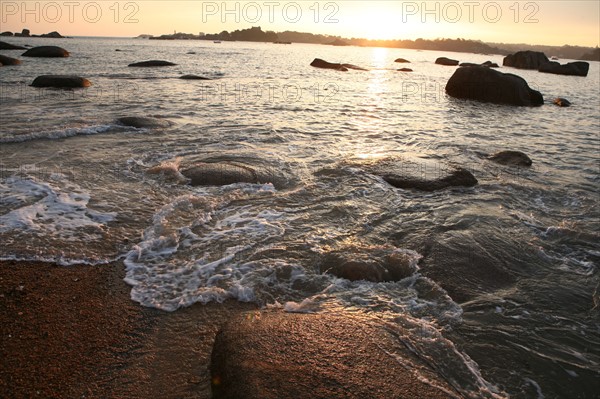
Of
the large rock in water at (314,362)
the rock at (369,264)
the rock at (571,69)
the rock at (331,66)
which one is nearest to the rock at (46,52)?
the rock at (331,66)

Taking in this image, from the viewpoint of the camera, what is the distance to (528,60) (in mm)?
57719

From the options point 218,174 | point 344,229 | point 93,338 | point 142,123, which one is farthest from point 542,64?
point 93,338

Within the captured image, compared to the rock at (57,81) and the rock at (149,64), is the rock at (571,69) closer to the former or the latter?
the rock at (149,64)

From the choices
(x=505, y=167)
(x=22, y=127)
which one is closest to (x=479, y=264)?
(x=505, y=167)

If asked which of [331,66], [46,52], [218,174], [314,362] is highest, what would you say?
[46,52]

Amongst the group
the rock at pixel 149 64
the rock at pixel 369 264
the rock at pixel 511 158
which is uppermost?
the rock at pixel 149 64

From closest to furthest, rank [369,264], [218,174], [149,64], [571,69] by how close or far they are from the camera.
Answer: [369,264]
[218,174]
[149,64]
[571,69]

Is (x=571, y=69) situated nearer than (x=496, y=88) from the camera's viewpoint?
No

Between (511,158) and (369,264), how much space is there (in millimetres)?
7491

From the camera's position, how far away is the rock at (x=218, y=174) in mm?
7625

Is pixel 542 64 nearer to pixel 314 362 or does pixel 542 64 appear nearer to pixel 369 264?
pixel 369 264

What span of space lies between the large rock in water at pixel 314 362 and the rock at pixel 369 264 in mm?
958

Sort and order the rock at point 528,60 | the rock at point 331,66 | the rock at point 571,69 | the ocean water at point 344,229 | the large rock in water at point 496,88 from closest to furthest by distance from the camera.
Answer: the ocean water at point 344,229
the large rock in water at point 496,88
the rock at point 331,66
the rock at point 571,69
the rock at point 528,60

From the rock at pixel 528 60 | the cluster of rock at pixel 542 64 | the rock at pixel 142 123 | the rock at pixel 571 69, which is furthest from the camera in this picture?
the rock at pixel 528 60
